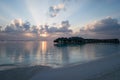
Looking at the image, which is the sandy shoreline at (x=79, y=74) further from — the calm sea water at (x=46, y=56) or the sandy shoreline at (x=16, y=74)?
the calm sea water at (x=46, y=56)

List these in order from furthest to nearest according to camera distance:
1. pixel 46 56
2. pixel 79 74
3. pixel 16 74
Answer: pixel 46 56
pixel 16 74
pixel 79 74

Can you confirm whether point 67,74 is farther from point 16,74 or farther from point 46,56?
point 46,56

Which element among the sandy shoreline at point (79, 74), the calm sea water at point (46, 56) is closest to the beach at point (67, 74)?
the sandy shoreline at point (79, 74)

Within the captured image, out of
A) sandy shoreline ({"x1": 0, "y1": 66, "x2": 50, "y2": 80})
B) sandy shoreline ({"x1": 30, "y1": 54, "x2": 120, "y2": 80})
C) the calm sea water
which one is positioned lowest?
the calm sea water

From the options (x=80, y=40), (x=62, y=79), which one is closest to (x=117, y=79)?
(x=62, y=79)

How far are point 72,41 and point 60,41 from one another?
1109 cm

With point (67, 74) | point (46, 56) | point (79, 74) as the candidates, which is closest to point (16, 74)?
point (67, 74)

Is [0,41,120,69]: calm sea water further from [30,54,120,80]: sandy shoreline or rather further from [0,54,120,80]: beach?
[30,54,120,80]: sandy shoreline

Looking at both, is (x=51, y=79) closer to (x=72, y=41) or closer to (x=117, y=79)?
(x=117, y=79)

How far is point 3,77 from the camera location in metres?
13.5

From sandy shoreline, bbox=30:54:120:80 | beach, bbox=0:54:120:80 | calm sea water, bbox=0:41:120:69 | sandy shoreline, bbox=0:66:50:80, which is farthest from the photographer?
calm sea water, bbox=0:41:120:69

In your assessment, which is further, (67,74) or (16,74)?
(16,74)

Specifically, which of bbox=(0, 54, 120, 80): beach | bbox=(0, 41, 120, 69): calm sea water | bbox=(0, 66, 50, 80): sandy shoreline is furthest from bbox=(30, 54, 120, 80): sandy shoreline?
bbox=(0, 41, 120, 69): calm sea water

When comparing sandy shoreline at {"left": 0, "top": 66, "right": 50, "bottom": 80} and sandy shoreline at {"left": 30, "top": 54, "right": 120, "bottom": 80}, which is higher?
sandy shoreline at {"left": 30, "top": 54, "right": 120, "bottom": 80}
